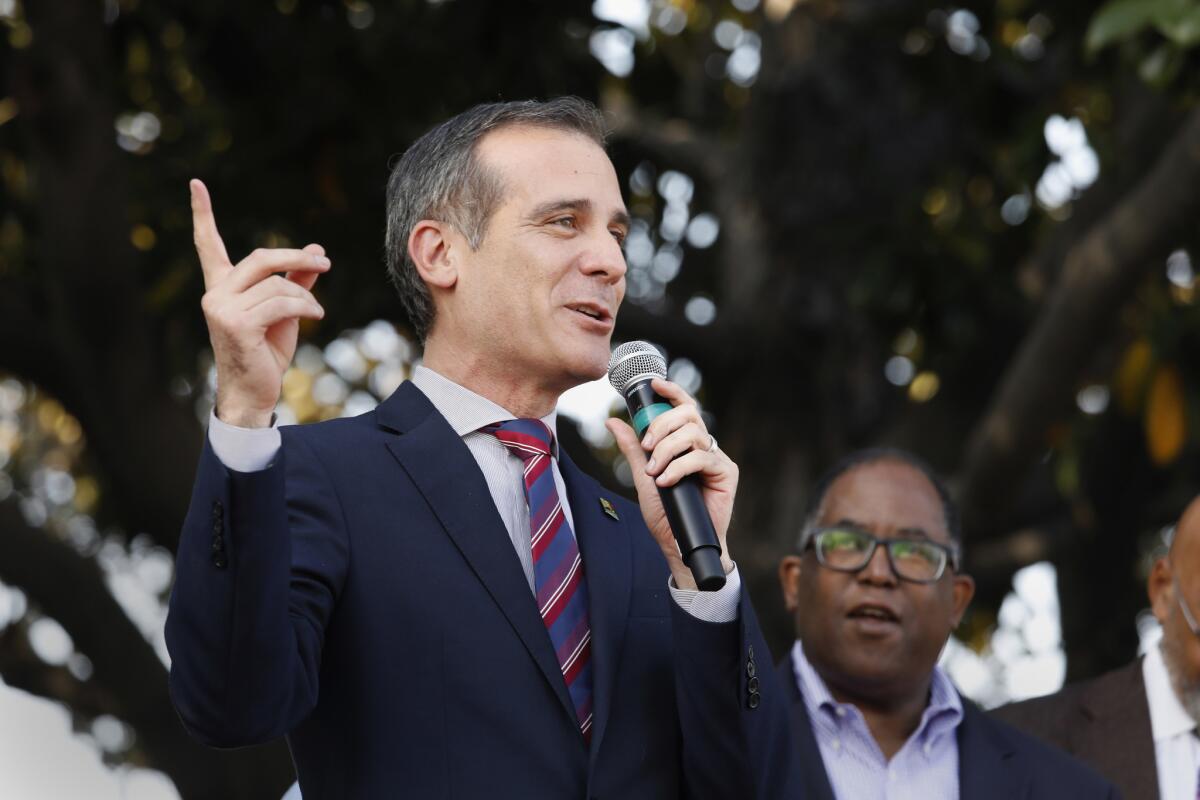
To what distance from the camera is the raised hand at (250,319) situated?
2.13 metres

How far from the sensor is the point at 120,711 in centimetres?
595

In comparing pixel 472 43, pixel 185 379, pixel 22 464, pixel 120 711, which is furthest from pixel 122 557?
pixel 472 43

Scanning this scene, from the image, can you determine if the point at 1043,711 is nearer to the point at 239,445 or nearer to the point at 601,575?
the point at 601,575

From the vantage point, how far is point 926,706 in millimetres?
4191

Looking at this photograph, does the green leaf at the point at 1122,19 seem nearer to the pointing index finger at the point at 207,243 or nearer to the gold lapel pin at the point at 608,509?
the gold lapel pin at the point at 608,509

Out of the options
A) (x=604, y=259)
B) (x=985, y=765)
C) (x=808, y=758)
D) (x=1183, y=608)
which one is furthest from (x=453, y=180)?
(x=1183, y=608)

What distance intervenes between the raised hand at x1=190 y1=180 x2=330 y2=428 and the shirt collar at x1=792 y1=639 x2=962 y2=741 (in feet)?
7.28

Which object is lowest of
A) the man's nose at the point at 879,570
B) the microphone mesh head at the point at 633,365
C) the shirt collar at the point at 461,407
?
the shirt collar at the point at 461,407

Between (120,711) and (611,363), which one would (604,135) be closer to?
(611,363)

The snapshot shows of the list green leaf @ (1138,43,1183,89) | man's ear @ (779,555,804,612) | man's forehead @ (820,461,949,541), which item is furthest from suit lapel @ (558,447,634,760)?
green leaf @ (1138,43,1183,89)

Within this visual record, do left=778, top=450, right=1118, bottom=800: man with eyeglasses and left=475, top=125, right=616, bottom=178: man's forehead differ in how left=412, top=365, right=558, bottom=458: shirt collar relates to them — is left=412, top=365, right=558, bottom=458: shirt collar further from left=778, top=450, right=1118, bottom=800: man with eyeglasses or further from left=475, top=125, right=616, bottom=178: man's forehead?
left=778, top=450, right=1118, bottom=800: man with eyeglasses

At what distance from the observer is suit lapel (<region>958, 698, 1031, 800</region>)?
397 centimetres

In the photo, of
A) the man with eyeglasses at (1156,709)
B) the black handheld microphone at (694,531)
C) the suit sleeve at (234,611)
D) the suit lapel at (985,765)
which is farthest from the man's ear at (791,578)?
the suit sleeve at (234,611)

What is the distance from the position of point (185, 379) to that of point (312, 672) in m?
6.06
